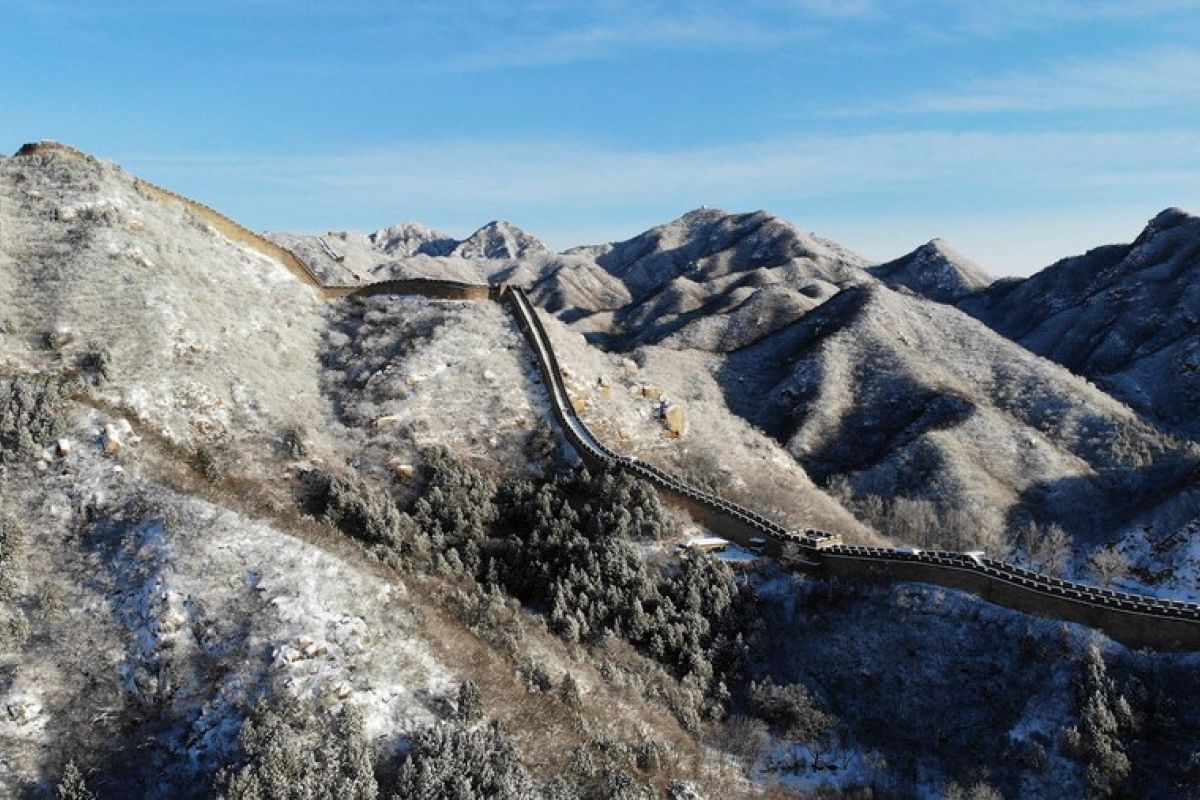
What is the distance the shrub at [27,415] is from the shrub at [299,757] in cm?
1266

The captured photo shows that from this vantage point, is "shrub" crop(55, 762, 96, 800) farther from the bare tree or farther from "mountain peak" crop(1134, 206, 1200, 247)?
"mountain peak" crop(1134, 206, 1200, 247)

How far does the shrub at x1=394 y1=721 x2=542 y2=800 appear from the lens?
16.5 metres

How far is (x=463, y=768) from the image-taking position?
56.0ft

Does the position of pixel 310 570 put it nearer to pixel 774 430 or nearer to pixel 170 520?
pixel 170 520

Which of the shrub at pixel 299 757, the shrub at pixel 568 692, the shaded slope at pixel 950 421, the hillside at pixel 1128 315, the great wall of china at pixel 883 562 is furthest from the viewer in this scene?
the hillside at pixel 1128 315

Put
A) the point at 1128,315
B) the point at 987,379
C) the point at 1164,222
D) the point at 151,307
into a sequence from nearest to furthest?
the point at 151,307, the point at 987,379, the point at 1128,315, the point at 1164,222

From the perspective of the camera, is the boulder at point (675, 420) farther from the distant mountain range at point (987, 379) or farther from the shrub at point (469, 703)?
the shrub at point (469, 703)

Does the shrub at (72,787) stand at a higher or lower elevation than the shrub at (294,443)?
lower

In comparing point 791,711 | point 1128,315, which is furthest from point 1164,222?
Result: point 791,711

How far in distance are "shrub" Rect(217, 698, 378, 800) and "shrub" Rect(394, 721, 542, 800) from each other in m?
0.98

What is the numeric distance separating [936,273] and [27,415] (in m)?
137

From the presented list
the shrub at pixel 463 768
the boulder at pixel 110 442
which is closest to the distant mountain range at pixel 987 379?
the shrub at pixel 463 768

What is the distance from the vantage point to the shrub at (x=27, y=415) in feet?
76.8

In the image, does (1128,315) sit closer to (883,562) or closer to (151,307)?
(883,562)
